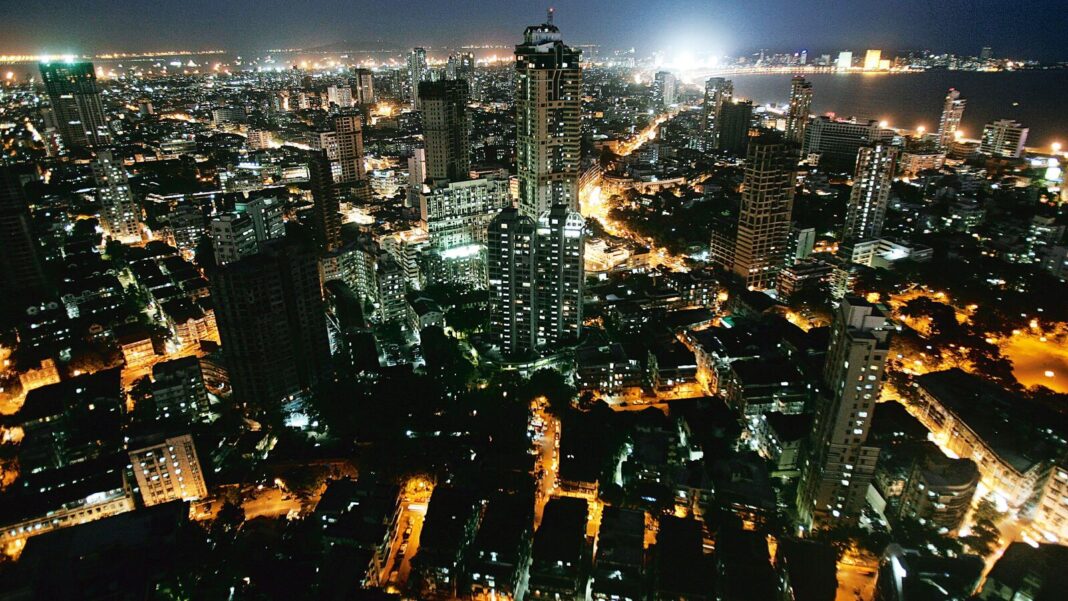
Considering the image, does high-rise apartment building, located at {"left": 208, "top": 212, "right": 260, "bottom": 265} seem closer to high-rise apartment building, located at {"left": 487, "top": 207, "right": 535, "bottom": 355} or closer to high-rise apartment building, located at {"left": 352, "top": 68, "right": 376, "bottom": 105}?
high-rise apartment building, located at {"left": 487, "top": 207, "right": 535, "bottom": 355}

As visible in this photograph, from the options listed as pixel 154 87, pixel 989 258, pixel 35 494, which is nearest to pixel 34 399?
pixel 35 494

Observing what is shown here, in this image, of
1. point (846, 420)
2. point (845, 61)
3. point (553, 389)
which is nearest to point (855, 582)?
point (846, 420)

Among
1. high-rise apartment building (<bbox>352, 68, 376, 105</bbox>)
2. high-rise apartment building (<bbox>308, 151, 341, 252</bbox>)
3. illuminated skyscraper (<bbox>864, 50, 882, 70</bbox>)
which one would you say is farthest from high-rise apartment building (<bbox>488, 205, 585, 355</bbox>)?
illuminated skyscraper (<bbox>864, 50, 882, 70</bbox>)

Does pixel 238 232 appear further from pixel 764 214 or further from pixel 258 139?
pixel 258 139

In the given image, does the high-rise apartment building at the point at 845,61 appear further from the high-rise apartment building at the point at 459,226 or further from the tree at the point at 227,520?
the tree at the point at 227,520

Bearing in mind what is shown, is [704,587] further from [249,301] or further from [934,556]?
[249,301]

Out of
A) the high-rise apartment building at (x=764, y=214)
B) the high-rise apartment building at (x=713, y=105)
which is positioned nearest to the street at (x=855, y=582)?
the high-rise apartment building at (x=764, y=214)
